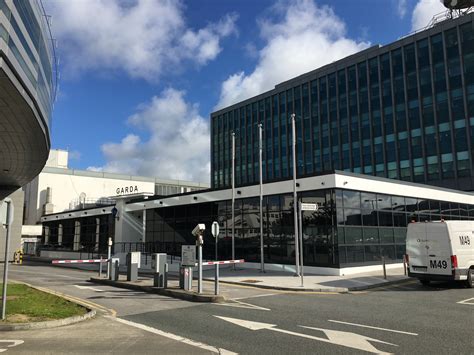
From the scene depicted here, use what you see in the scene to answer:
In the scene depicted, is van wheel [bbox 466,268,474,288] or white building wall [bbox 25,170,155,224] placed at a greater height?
white building wall [bbox 25,170,155,224]

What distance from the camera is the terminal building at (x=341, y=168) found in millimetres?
23359

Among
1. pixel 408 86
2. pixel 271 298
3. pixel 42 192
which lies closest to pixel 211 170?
pixel 42 192

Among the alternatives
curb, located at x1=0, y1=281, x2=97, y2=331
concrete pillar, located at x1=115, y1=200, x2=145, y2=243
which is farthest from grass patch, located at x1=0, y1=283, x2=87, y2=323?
concrete pillar, located at x1=115, y1=200, x2=145, y2=243

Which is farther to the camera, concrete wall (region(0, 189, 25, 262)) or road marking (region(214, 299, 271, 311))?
concrete wall (region(0, 189, 25, 262))

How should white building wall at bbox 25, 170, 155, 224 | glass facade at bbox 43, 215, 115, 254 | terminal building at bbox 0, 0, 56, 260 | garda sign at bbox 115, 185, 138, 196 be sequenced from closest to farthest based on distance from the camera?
terminal building at bbox 0, 0, 56, 260 → glass facade at bbox 43, 215, 115, 254 → garda sign at bbox 115, 185, 138, 196 → white building wall at bbox 25, 170, 155, 224

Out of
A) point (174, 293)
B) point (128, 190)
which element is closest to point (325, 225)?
point (174, 293)

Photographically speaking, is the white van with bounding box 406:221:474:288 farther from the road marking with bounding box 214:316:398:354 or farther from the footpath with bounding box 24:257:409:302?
the road marking with bounding box 214:316:398:354

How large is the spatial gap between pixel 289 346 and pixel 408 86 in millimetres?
54968

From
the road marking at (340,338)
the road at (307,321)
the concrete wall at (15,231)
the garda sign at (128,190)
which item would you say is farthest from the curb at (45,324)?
the garda sign at (128,190)

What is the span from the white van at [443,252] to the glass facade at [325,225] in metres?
4.98

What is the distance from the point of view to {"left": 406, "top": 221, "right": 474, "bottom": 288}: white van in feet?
52.5

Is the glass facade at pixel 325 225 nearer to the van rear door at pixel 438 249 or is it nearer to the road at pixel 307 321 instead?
the van rear door at pixel 438 249

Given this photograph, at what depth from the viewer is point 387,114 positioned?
190 feet

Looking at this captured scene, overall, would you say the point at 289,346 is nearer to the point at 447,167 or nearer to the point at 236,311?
the point at 236,311
